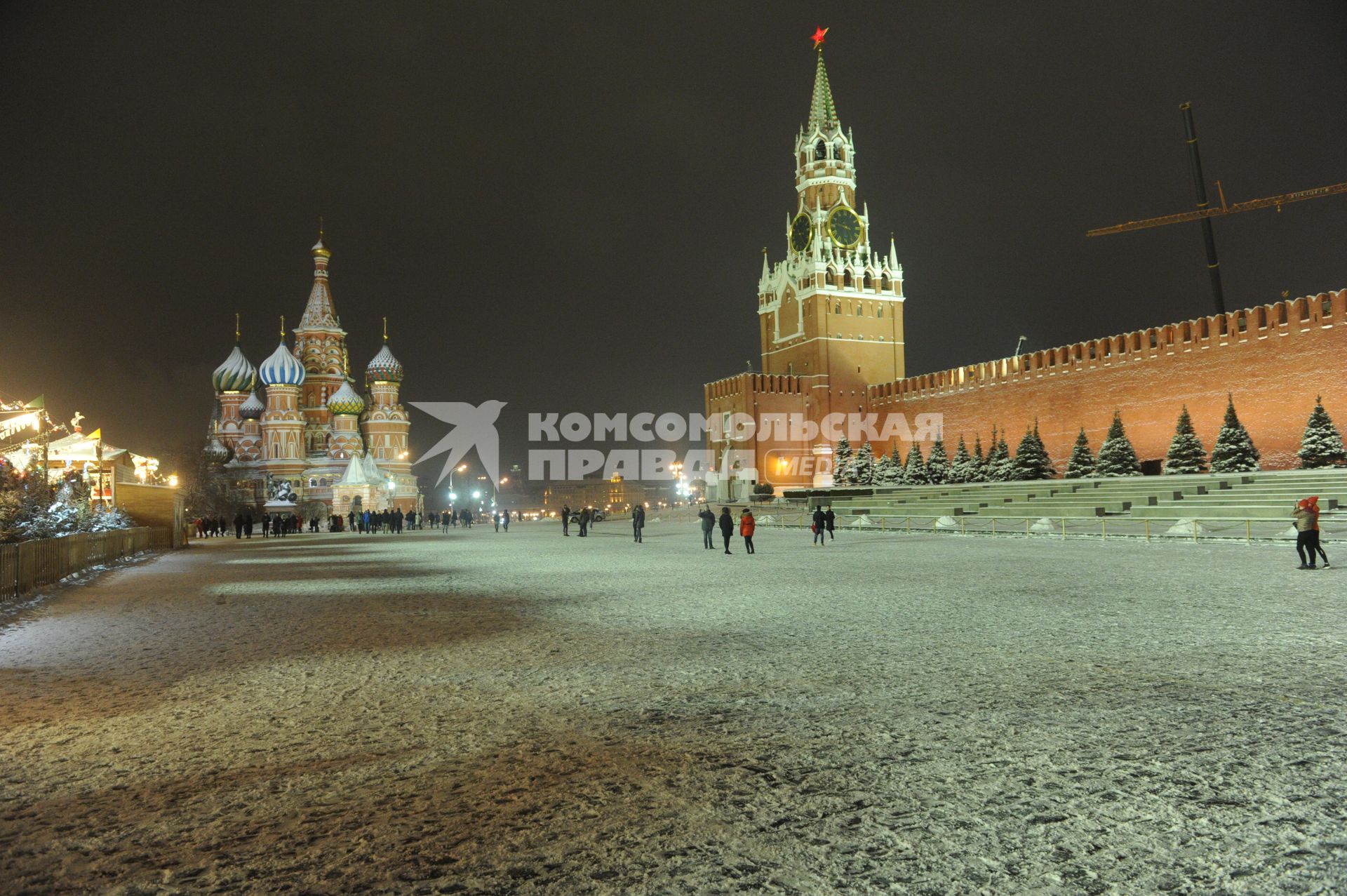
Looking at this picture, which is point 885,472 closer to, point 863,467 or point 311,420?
point 863,467

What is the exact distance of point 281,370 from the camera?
4838 cm

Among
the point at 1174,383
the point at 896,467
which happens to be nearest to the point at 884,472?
the point at 896,467

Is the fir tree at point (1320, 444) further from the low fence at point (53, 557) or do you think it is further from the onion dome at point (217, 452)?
the onion dome at point (217, 452)

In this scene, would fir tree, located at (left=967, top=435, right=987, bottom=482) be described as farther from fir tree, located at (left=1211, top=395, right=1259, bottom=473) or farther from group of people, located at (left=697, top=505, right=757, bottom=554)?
group of people, located at (left=697, top=505, right=757, bottom=554)

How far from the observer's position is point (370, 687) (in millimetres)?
4570

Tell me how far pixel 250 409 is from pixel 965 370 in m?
40.2

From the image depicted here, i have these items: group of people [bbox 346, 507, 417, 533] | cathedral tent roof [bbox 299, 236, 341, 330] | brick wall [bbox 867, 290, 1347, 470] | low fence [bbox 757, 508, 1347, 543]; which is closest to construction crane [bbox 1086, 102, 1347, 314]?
brick wall [bbox 867, 290, 1347, 470]

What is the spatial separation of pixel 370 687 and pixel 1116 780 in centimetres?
351

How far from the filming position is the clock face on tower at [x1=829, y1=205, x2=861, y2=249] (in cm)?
5428

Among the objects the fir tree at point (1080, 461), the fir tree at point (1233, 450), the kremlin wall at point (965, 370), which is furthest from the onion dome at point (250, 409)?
the fir tree at point (1233, 450)

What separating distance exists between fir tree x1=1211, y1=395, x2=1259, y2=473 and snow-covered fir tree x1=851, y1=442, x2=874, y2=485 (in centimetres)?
1792

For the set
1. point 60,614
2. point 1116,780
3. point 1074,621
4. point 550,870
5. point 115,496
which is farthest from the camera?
point 115,496

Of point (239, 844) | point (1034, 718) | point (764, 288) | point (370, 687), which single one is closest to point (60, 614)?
point (370, 687)

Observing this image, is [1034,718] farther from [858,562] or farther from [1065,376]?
[1065,376]
